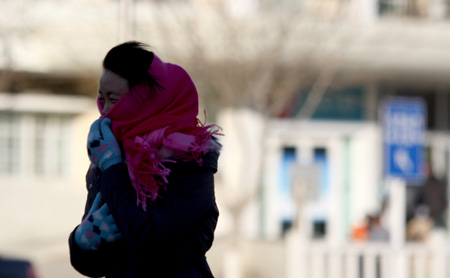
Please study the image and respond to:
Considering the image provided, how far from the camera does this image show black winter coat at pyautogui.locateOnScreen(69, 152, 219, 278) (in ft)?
7.49

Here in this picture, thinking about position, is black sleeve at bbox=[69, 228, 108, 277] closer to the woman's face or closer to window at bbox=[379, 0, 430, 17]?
the woman's face

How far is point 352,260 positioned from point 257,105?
11.0 ft

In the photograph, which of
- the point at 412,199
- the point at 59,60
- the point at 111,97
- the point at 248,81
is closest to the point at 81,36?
the point at 59,60

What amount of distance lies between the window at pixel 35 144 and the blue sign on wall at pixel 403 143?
8784 millimetres

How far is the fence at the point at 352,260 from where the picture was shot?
9.94 meters

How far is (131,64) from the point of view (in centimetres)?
242

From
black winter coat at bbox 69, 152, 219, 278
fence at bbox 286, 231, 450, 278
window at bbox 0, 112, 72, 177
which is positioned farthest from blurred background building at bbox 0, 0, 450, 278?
black winter coat at bbox 69, 152, 219, 278

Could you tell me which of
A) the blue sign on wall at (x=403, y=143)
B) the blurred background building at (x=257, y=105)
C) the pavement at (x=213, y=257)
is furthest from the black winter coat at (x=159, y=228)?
the pavement at (x=213, y=257)

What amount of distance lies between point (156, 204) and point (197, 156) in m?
0.18

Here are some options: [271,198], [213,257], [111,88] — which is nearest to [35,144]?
[213,257]

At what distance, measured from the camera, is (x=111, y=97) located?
2.44m

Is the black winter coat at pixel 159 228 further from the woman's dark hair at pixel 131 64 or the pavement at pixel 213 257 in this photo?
the pavement at pixel 213 257

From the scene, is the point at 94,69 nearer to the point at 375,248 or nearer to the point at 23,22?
the point at 23,22

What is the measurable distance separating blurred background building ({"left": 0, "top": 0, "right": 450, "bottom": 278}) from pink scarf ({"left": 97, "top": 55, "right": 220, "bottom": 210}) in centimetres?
779
